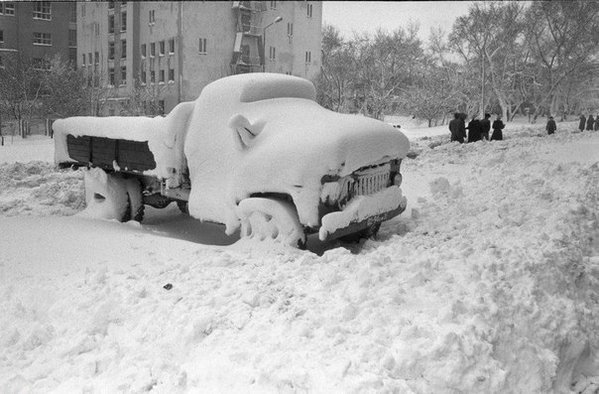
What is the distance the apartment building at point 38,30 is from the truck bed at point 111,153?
943mm

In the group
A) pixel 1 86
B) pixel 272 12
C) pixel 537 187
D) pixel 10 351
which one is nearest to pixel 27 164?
pixel 1 86

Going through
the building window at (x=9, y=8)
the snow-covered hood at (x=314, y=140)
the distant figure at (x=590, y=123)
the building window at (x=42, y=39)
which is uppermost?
the building window at (x=9, y=8)

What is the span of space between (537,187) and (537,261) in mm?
3126

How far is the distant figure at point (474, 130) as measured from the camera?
10.0 meters

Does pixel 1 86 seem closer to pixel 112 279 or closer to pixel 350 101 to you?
pixel 112 279

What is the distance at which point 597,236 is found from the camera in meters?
5.17

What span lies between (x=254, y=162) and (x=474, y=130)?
6965 mm

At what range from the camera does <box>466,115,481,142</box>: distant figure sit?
10.0 meters

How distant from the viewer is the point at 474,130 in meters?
10.5

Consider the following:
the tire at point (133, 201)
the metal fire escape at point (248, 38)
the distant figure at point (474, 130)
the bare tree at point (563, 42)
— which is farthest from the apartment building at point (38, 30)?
the distant figure at point (474, 130)

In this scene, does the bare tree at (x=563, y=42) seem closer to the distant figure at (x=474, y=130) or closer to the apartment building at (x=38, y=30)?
the distant figure at (x=474, y=130)

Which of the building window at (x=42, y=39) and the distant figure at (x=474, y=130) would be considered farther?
the distant figure at (x=474, y=130)

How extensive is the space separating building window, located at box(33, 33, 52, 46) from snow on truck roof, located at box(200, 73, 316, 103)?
2051mm

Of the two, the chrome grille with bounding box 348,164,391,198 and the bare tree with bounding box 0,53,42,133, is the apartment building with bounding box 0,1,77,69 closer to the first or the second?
the bare tree with bounding box 0,53,42,133
